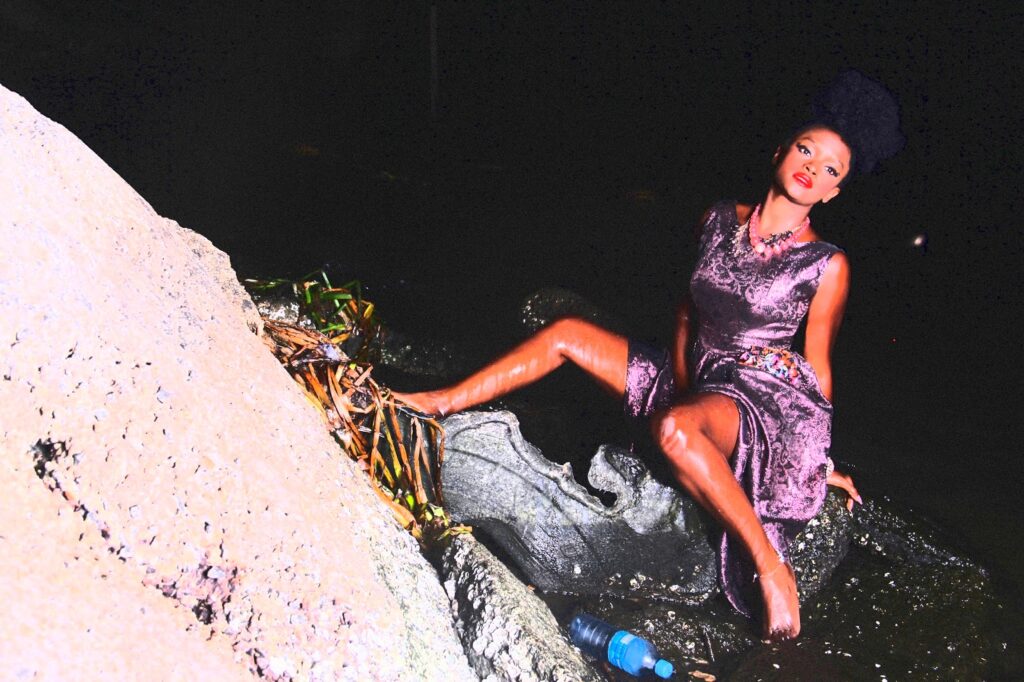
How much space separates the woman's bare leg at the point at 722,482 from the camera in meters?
2.72

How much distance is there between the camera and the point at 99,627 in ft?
3.84

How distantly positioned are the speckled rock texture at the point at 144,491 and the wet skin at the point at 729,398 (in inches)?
46.3

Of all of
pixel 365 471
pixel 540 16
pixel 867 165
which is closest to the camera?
pixel 365 471

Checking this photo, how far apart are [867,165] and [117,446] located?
2447 mm

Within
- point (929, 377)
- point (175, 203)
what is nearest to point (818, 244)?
point (929, 377)

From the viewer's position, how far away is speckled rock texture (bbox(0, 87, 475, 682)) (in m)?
1.20

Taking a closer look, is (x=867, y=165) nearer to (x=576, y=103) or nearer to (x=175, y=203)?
(x=576, y=103)

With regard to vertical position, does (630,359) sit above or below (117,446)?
below

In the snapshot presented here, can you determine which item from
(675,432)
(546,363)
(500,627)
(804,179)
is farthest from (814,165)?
(500,627)

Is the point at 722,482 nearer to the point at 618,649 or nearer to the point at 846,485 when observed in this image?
the point at 618,649

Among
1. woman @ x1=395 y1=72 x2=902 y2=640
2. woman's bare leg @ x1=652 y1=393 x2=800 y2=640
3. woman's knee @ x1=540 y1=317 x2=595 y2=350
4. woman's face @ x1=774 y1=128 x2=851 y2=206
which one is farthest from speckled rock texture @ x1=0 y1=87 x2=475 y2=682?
woman's face @ x1=774 y1=128 x2=851 y2=206

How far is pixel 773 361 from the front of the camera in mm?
3033

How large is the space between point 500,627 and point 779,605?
130 cm

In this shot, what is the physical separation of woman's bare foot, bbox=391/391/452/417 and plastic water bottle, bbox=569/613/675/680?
0.86 m
